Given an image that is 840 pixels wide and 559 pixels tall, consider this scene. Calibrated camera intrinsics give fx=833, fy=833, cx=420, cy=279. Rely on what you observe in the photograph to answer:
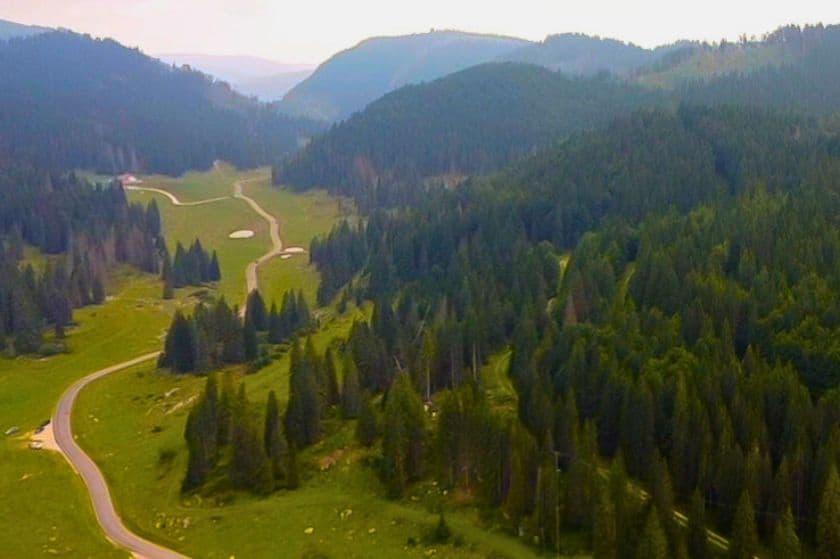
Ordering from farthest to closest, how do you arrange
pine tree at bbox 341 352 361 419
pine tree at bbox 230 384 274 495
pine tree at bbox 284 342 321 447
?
pine tree at bbox 341 352 361 419 → pine tree at bbox 284 342 321 447 → pine tree at bbox 230 384 274 495

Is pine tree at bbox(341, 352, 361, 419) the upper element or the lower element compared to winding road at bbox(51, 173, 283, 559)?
upper

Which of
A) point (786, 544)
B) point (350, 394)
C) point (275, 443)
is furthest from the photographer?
point (350, 394)

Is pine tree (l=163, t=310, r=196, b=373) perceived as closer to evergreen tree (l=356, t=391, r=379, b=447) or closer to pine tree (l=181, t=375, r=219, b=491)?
pine tree (l=181, t=375, r=219, b=491)

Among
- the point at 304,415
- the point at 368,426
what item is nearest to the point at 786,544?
the point at 368,426

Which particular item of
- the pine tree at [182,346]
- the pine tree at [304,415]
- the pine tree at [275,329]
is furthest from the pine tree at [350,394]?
the pine tree at [275,329]

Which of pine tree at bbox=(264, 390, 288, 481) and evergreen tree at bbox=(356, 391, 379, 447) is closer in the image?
pine tree at bbox=(264, 390, 288, 481)

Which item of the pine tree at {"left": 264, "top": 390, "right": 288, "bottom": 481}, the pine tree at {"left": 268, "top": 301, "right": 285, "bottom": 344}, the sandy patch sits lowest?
the sandy patch

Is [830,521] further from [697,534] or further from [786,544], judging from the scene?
[697,534]

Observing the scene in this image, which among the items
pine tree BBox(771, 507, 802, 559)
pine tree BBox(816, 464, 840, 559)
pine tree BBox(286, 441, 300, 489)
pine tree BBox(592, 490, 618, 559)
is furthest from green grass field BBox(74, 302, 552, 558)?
pine tree BBox(816, 464, 840, 559)
